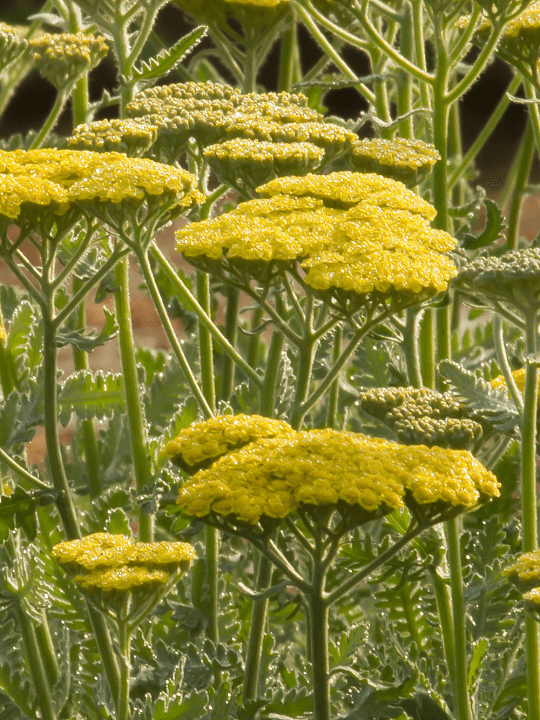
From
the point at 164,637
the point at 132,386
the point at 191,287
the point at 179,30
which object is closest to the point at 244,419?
the point at 132,386

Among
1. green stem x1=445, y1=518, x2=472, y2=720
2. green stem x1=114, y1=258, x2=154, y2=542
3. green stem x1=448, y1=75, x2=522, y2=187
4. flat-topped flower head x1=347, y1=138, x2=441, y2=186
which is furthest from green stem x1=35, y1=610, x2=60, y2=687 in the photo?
green stem x1=448, y1=75, x2=522, y2=187

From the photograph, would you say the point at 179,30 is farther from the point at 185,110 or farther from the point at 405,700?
the point at 405,700

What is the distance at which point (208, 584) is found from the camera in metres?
1.96

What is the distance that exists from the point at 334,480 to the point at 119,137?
0.70 m

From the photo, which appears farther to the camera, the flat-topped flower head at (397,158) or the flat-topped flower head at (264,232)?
the flat-topped flower head at (397,158)

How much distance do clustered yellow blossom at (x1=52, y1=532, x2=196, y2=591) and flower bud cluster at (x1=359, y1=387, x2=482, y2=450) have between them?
34 cm

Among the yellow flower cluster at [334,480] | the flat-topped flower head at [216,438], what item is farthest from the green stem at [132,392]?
the yellow flower cluster at [334,480]

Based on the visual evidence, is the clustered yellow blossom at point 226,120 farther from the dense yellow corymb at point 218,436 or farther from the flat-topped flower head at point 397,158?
the dense yellow corymb at point 218,436

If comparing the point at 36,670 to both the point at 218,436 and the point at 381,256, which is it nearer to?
the point at 218,436

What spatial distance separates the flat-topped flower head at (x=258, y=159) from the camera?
1.55 m

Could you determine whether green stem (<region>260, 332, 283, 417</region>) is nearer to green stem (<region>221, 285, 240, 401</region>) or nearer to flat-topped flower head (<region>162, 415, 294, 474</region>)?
flat-topped flower head (<region>162, 415, 294, 474</region>)

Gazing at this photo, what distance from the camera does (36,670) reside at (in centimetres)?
175

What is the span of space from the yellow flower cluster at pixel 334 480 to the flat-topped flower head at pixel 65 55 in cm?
98

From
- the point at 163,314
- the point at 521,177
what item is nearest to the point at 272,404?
the point at 163,314
